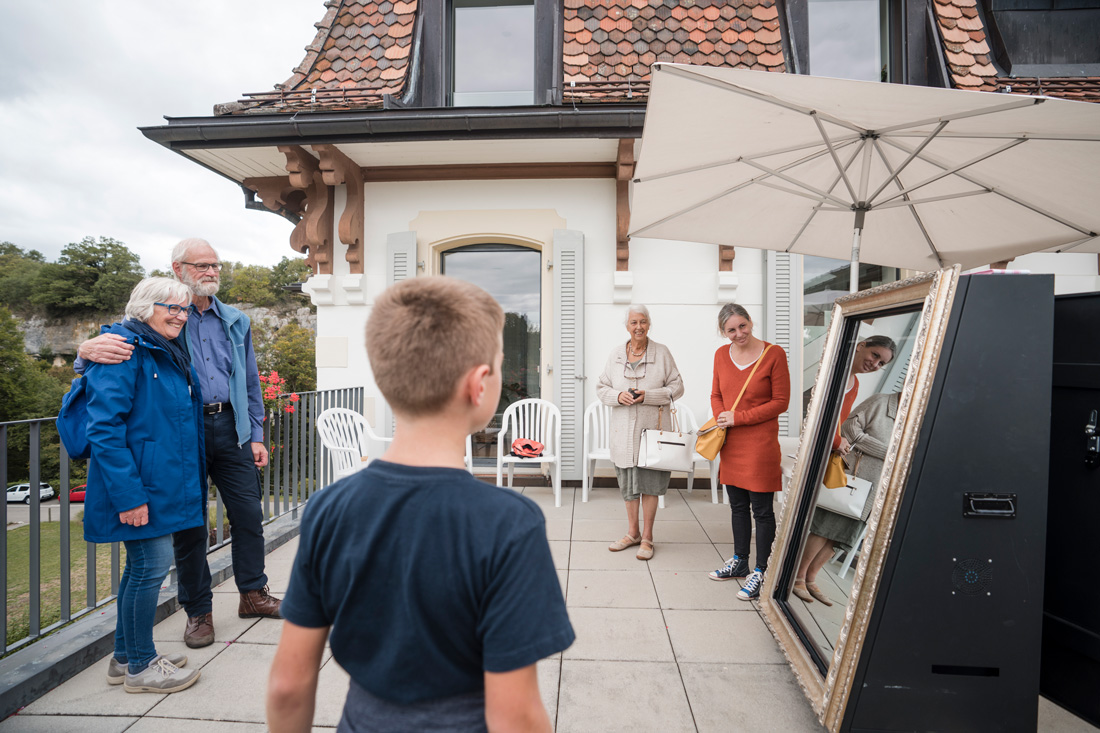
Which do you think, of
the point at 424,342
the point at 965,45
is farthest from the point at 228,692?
the point at 965,45

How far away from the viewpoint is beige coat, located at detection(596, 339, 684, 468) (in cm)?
351

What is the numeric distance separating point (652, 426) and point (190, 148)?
4.81 meters

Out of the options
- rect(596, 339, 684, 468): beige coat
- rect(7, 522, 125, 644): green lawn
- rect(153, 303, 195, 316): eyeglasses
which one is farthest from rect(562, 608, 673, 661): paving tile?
rect(7, 522, 125, 644): green lawn

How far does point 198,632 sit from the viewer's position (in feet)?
7.88

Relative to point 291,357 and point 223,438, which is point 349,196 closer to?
point 223,438

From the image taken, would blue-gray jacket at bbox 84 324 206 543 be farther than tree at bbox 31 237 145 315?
No

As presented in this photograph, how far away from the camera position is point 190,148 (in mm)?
4914

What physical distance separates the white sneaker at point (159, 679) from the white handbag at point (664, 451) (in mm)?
2474

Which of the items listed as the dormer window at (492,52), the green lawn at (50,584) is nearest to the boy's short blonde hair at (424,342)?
the green lawn at (50,584)

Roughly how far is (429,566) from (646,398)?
9.52ft

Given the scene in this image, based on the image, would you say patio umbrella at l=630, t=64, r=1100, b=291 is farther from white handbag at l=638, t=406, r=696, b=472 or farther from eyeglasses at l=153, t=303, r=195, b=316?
eyeglasses at l=153, t=303, r=195, b=316

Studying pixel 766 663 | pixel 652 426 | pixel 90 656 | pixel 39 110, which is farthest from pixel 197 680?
pixel 39 110

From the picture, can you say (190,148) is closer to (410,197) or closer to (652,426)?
(410,197)

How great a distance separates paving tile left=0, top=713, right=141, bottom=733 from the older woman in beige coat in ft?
8.54
